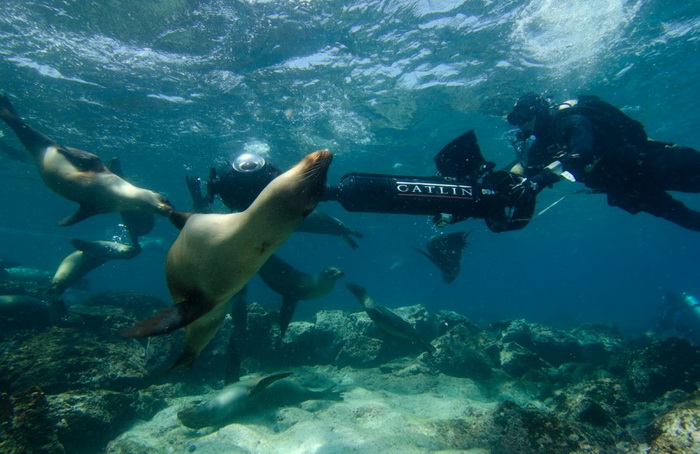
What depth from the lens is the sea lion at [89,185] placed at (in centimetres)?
313

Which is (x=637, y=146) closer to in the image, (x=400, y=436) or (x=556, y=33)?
(x=400, y=436)

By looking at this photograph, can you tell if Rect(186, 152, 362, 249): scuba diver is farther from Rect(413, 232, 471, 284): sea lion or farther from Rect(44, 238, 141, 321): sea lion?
Rect(44, 238, 141, 321): sea lion

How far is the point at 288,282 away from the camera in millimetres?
7367

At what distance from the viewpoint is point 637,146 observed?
5543mm

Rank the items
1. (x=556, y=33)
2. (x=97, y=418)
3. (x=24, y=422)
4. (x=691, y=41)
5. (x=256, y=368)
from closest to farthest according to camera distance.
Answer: (x=24, y=422) → (x=97, y=418) → (x=256, y=368) → (x=556, y=33) → (x=691, y=41)

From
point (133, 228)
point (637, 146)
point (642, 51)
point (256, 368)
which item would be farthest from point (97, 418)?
point (642, 51)

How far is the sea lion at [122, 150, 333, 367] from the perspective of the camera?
1547 millimetres

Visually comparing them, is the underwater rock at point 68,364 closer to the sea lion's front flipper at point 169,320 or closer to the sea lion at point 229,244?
the sea lion at point 229,244

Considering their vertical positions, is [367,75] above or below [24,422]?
above

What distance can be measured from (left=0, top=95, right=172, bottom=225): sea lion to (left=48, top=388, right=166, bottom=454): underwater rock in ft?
10.6

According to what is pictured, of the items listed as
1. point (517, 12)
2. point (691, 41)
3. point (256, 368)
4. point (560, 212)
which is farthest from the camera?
point (560, 212)

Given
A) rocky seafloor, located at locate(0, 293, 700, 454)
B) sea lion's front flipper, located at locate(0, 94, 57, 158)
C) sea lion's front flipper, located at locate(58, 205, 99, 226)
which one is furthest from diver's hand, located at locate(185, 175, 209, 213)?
rocky seafloor, located at locate(0, 293, 700, 454)

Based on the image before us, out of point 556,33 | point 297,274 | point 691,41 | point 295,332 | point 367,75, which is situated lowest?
point 295,332

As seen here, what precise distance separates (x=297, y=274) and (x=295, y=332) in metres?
2.76
